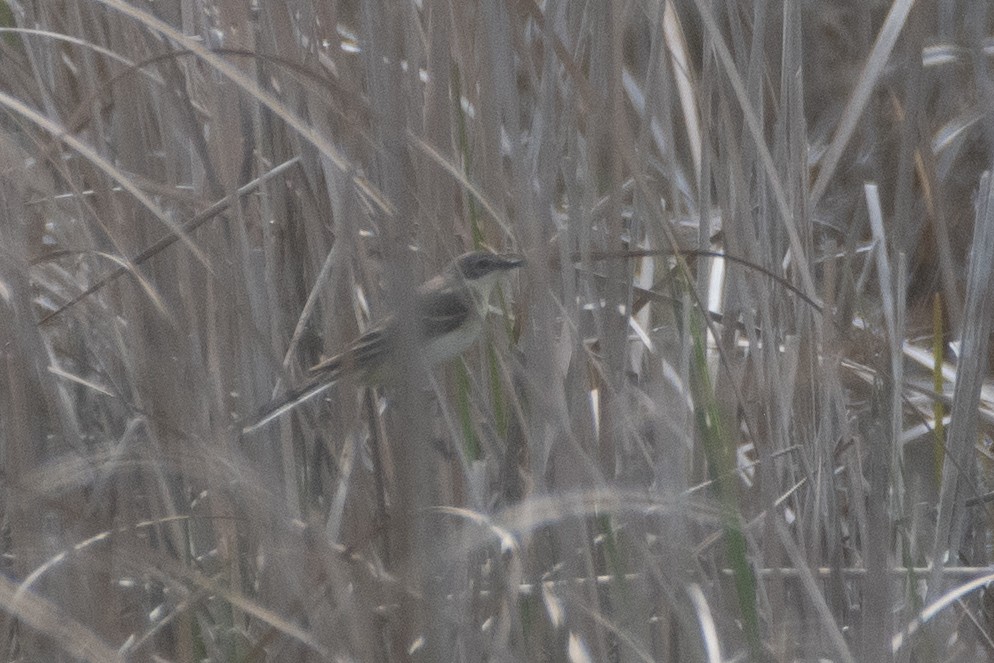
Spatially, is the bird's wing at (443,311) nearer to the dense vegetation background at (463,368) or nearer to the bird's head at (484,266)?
the bird's head at (484,266)

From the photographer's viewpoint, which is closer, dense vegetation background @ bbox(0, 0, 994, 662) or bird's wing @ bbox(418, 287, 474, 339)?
dense vegetation background @ bbox(0, 0, 994, 662)

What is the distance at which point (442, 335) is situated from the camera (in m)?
1.96

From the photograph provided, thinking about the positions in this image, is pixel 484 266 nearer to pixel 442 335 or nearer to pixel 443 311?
pixel 442 335

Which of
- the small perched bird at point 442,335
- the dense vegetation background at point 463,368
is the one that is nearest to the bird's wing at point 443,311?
the small perched bird at point 442,335

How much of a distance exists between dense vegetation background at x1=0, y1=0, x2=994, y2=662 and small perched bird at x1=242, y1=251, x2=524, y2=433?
3cm

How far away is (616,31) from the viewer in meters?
1.40

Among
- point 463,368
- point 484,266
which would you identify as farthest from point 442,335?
point 463,368

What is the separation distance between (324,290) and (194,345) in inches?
8.1

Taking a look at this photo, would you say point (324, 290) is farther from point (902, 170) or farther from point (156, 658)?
point (902, 170)

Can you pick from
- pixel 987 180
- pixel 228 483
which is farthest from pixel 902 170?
pixel 228 483

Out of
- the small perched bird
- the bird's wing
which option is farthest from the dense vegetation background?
the bird's wing

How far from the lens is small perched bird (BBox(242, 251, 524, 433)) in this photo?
1.53 m

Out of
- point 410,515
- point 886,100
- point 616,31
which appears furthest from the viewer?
point 886,100

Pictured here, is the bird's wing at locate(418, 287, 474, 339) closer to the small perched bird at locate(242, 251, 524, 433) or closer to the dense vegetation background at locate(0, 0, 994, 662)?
the small perched bird at locate(242, 251, 524, 433)
